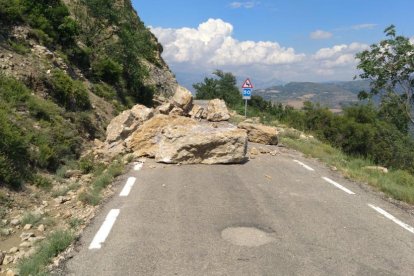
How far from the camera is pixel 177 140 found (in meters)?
13.6

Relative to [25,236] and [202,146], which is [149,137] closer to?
[202,146]

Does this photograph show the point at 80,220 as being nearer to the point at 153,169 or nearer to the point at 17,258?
the point at 17,258

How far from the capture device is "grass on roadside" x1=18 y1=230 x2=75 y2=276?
19.3 ft

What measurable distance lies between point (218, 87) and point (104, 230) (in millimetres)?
65600

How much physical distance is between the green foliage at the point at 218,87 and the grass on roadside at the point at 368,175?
50469mm

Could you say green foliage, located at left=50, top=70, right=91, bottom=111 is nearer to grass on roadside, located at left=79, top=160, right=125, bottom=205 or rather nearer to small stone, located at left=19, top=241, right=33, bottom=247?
grass on roadside, located at left=79, top=160, right=125, bottom=205

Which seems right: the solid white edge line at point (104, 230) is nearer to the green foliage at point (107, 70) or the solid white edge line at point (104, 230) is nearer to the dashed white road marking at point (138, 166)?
the dashed white road marking at point (138, 166)

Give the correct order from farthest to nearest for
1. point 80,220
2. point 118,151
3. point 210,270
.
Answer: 1. point 118,151
2. point 80,220
3. point 210,270

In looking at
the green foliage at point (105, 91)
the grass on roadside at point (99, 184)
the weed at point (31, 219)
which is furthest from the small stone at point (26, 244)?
the green foliage at point (105, 91)

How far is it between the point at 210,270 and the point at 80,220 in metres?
3.41

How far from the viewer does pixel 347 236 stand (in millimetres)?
6996

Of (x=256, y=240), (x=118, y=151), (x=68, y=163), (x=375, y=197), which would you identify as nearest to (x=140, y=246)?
(x=256, y=240)

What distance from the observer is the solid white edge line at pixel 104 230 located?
6594 millimetres

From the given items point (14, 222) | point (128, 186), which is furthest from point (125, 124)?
point (14, 222)
